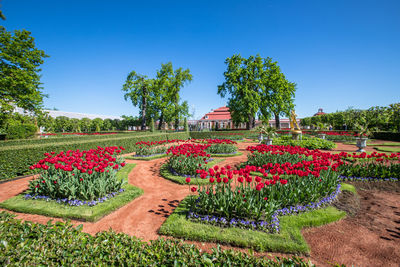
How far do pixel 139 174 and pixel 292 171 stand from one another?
6.53 m

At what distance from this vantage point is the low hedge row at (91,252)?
6.46ft

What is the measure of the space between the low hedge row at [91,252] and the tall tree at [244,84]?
28664mm

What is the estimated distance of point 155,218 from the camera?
172 inches

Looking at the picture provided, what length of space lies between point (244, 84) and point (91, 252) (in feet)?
105

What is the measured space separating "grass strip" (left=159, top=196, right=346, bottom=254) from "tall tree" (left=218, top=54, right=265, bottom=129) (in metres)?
26.5

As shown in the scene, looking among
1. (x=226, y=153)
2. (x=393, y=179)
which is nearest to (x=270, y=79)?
(x=226, y=153)

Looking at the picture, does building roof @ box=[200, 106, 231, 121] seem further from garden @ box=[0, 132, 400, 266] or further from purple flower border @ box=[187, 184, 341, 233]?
purple flower border @ box=[187, 184, 341, 233]

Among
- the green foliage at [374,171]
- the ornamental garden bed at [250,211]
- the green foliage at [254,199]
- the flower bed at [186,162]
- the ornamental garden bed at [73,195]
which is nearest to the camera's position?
the ornamental garden bed at [250,211]

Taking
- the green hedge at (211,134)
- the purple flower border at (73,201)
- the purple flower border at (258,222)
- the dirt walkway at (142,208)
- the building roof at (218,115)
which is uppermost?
the building roof at (218,115)

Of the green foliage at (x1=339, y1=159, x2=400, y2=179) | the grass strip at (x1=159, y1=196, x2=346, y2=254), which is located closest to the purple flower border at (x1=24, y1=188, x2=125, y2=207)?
the grass strip at (x1=159, y1=196, x2=346, y2=254)

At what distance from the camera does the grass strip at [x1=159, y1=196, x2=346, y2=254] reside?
3178 millimetres

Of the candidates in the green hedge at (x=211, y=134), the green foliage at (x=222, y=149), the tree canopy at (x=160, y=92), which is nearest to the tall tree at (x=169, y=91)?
the tree canopy at (x=160, y=92)

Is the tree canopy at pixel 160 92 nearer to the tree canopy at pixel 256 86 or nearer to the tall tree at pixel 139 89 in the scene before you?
the tall tree at pixel 139 89

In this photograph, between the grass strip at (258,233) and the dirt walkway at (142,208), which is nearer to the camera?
the grass strip at (258,233)
